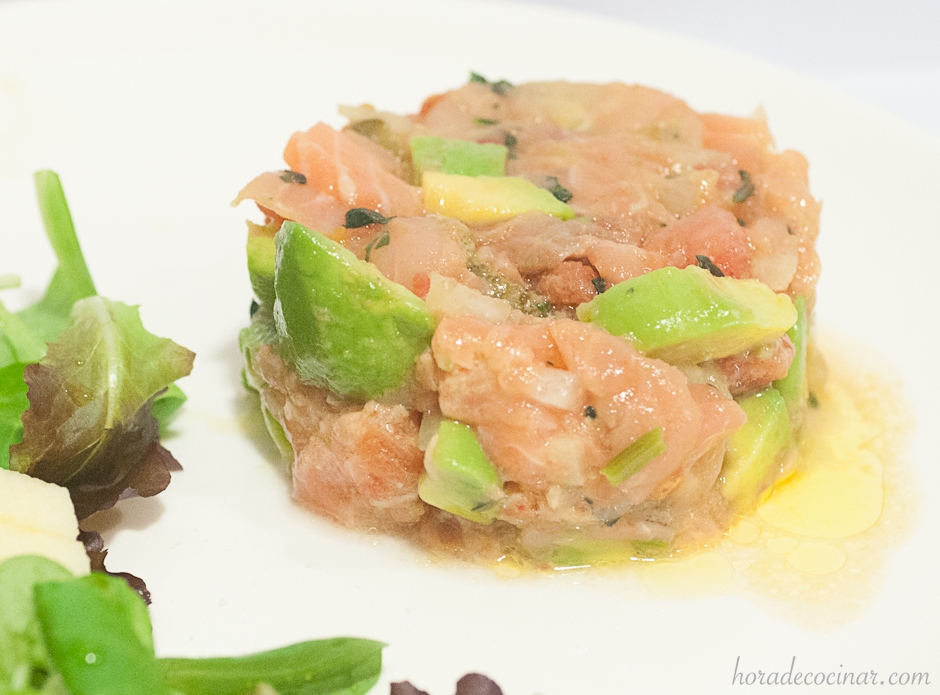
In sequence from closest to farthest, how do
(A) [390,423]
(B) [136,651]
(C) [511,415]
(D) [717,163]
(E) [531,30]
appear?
(B) [136,651] → (C) [511,415] → (A) [390,423] → (D) [717,163] → (E) [531,30]

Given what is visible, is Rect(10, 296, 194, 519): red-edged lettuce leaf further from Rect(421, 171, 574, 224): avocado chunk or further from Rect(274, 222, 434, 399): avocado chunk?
Rect(421, 171, 574, 224): avocado chunk

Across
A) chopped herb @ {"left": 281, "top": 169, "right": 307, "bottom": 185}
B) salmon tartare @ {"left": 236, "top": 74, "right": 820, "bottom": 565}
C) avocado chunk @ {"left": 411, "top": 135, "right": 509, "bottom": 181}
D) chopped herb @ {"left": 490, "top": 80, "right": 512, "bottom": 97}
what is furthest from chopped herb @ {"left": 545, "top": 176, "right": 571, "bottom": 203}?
chopped herb @ {"left": 281, "top": 169, "right": 307, "bottom": 185}

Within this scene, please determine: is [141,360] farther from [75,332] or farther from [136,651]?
[136,651]

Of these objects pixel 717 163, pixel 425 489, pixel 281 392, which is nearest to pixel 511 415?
pixel 425 489

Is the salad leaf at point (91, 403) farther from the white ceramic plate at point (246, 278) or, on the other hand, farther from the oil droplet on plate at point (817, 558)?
the oil droplet on plate at point (817, 558)

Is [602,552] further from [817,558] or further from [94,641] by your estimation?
[94,641]

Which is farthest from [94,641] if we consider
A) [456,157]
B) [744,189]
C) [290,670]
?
[744,189]
